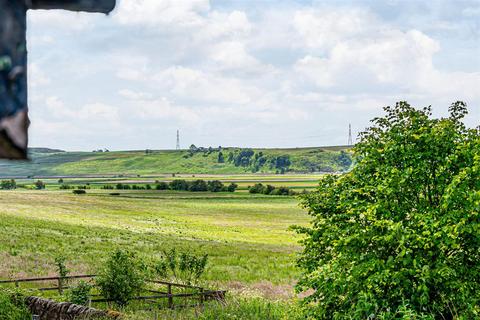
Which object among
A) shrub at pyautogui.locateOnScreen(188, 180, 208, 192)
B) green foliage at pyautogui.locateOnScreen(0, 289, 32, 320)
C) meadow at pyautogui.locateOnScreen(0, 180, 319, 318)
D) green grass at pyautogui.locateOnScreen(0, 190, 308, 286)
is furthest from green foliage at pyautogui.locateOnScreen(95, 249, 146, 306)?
shrub at pyautogui.locateOnScreen(188, 180, 208, 192)

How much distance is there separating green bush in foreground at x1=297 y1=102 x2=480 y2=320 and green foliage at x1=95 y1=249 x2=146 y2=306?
389 inches

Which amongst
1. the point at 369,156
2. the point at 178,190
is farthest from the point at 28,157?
the point at 178,190

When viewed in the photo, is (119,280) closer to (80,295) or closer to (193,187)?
(80,295)

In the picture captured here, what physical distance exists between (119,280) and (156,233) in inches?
2102

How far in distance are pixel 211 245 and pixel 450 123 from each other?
53.4 m

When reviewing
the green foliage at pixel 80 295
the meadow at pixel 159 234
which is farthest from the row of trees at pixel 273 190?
the green foliage at pixel 80 295

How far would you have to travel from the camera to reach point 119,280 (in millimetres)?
28125

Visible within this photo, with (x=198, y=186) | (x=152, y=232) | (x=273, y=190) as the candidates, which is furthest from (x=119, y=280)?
(x=198, y=186)

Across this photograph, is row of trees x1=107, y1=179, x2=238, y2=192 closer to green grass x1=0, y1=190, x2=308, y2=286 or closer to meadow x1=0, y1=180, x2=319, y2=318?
meadow x1=0, y1=180, x2=319, y2=318

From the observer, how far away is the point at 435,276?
1661 centimetres

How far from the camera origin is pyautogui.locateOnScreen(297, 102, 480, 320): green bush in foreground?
1666cm

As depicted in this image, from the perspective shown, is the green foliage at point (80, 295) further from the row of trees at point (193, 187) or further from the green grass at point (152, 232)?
the row of trees at point (193, 187)

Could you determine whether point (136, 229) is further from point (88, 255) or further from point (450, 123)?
point (450, 123)

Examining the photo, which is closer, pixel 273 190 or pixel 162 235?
pixel 162 235
